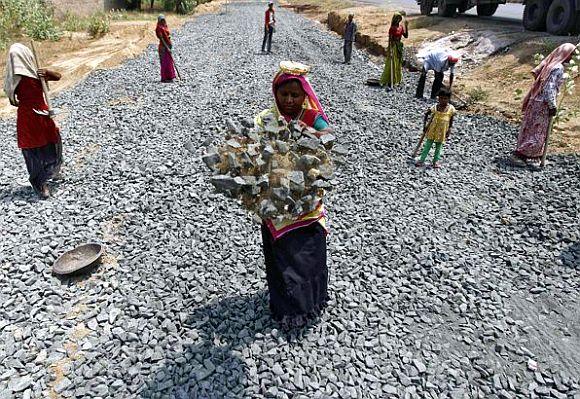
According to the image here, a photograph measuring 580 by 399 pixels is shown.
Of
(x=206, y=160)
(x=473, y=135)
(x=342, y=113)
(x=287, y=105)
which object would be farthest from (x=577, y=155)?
(x=206, y=160)

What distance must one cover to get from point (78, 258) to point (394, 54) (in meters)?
10.5

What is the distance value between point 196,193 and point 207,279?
83.4 inches

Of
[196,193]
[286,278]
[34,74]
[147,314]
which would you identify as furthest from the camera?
[196,193]

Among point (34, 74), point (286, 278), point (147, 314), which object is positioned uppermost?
point (34, 74)

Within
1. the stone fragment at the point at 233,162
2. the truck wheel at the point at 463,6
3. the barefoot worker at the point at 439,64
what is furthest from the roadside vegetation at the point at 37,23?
the truck wheel at the point at 463,6

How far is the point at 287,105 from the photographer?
133 inches

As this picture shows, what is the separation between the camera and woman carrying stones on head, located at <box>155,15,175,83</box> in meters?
12.2

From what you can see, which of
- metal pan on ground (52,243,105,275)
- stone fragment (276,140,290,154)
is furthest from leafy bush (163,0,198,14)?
stone fragment (276,140,290,154)

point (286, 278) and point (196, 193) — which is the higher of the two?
point (286, 278)

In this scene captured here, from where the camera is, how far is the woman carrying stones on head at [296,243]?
11.0 feet

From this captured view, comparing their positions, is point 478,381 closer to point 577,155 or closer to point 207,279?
point 207,279

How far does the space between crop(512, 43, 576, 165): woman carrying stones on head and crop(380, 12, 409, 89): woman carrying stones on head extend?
5.49 m

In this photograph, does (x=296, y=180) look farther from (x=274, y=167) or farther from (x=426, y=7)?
(x=426, y=7)

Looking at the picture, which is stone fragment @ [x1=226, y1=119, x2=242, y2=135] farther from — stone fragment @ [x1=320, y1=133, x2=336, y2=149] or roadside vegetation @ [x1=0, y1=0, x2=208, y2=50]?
roadside vegetation @ [x1=0, y1=0, x2=208, y2=50]
